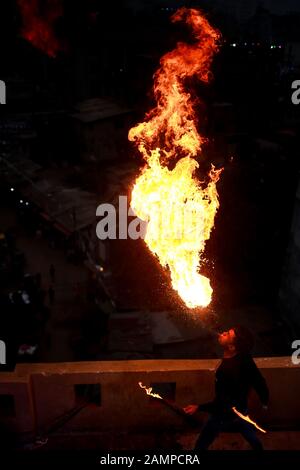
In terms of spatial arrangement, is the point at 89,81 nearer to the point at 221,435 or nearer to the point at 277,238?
the point at 277,238

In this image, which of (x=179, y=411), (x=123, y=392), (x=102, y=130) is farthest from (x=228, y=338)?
(x=102, y=130)

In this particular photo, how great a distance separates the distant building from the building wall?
67.2 ft

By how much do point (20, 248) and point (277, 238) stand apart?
13.5 metres

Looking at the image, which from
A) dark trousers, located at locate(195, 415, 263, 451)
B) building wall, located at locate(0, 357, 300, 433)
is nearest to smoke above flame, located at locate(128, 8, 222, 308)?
building wall, located at locate(0, 357, 300, 433)

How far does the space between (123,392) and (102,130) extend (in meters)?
21.2

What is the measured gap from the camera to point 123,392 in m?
5.68

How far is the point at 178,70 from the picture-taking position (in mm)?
10266

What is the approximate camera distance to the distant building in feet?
79.9

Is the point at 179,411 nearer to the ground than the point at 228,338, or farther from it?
nearer to the ground

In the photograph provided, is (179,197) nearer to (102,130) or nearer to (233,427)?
(233,427)

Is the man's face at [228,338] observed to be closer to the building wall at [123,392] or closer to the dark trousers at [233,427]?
the building wall at [123,392]

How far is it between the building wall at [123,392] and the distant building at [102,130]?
20491 millimetres

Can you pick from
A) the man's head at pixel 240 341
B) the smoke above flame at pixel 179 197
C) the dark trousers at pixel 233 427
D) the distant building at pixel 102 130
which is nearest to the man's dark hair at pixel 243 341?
the man's head at pixel 240 341

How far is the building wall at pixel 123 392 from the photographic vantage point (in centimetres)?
551
